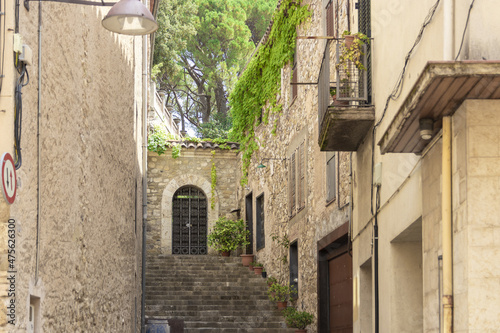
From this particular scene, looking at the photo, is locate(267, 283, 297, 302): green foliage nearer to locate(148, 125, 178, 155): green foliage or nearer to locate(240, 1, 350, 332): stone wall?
locate(240, 1, 350, 332): stone wall

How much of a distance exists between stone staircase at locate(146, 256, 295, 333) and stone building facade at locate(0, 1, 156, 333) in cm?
428

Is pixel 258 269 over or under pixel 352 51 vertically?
under

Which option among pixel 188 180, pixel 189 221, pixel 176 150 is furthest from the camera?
pixel 189 221

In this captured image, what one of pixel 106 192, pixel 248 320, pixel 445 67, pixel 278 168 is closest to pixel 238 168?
pixel 278 168

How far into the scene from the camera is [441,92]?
5.47m

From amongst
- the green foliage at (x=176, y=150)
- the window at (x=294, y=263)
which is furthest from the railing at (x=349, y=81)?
the green foliage at (x=176, y=150)

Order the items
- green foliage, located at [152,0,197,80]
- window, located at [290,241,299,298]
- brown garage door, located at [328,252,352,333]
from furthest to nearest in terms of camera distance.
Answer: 1. green foliage, located at [152,0,197,80]
2. window, located at [290,241,299,298]
3. brown garage door, located at [328,252,352,333]

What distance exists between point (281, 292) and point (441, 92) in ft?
41.7

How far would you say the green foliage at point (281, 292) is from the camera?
57.3ft

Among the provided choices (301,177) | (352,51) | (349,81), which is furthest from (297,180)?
(352,51)

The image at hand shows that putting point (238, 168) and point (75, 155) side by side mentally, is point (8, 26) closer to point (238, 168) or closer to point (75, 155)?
point (75, 155)

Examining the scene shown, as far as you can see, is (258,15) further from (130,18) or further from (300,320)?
(130,18)

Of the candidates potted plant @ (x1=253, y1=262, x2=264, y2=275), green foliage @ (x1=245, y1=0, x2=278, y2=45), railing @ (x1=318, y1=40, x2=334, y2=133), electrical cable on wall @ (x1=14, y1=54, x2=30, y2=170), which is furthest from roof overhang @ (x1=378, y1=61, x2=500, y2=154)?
green foliage @ (x1=245, y1=0, x2=278, y2=45)

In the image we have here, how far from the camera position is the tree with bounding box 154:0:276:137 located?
3441 cm
